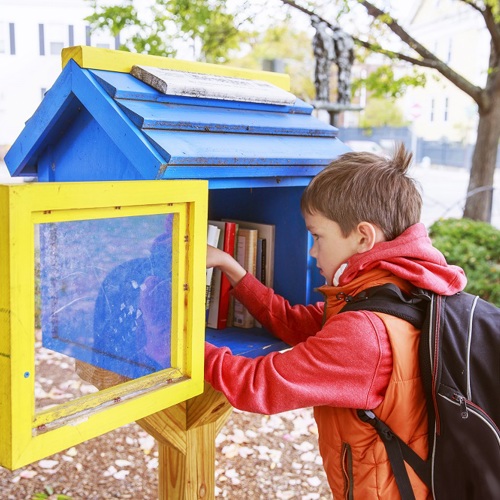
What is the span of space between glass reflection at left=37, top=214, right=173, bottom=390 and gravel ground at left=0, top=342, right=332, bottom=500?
5.50 ft

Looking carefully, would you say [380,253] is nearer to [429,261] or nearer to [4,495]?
[429,261]

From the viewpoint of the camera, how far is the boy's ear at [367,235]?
5.68 feet

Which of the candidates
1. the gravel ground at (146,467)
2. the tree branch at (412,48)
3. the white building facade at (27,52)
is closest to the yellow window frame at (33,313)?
the gravel ground at (146,467)

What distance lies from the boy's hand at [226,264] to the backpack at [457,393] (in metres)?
0.55

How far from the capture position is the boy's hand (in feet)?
6.46

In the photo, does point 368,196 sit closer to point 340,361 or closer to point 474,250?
point 340,361

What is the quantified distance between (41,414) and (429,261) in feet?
3.36

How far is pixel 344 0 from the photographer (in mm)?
Answer: 5332

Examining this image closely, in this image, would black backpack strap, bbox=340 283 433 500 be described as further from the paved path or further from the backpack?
the paved path


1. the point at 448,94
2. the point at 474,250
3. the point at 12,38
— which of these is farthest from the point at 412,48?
the point at 448,94

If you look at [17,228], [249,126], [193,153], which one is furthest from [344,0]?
[17,228]

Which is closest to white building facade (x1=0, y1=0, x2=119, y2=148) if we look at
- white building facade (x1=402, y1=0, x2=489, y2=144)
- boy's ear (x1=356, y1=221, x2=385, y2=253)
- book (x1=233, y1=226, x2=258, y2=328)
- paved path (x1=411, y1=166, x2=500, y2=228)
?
book (x1=233, y1=226, x2=258, y2=328)

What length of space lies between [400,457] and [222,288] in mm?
895

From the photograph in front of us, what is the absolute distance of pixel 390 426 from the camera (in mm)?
1604
